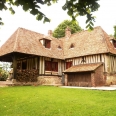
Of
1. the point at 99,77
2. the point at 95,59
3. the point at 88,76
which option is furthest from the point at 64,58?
the point at 99,77

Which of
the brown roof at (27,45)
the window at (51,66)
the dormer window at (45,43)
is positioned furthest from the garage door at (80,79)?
the dormer window at (45,43)

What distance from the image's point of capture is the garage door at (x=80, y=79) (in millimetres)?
16281

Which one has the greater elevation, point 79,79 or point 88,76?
point 88,76

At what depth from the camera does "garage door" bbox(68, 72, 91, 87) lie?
16.3 m

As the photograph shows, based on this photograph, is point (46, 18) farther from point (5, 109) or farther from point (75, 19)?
point (5, 109)

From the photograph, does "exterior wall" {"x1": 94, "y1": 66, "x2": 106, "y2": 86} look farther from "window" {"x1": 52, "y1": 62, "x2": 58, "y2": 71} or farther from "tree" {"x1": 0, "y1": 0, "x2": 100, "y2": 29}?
"tree" {"x1": 0, "y1": 0, "x2": 100, "y2": 29}

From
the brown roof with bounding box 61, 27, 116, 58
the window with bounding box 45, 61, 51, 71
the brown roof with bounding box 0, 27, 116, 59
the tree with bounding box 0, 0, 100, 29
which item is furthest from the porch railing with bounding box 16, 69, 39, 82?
the tree with bounding box 0, 0, 100, 29

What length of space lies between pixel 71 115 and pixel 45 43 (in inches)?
635

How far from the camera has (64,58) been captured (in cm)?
2122

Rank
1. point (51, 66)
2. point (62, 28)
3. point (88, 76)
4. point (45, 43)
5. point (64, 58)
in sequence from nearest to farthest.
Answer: point (88, 76)
point (51, 66)
point (45, 43)
point (64, 58)
point (62, 28)

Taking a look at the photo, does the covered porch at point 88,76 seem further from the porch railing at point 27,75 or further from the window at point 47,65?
the porch railing at point 27,75

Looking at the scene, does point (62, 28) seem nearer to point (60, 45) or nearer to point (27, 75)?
point (60, 45)

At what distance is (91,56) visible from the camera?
60.7ft

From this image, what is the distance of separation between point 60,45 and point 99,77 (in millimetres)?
9165
